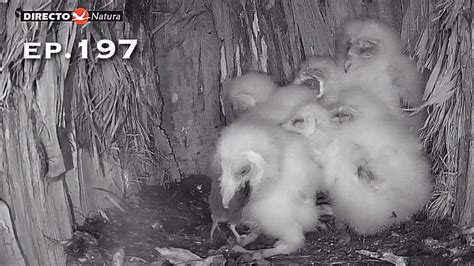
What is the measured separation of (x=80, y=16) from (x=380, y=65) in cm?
40

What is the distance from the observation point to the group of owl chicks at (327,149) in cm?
80

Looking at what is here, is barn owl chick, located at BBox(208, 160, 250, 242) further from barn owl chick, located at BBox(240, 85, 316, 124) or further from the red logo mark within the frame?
the red logo mark

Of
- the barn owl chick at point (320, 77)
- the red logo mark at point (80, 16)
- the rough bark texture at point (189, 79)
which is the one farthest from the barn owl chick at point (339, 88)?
the red logo mark at point (80, 16)

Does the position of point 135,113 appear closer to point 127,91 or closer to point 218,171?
point 127,91

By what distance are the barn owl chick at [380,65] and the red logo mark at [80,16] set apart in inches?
13.4

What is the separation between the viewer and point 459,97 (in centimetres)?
82

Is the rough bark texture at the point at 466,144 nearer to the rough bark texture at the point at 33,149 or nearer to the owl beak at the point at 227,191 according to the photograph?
the owl beak at the point at 227,191

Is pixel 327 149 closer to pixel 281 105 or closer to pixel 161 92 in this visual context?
pixel 281 105

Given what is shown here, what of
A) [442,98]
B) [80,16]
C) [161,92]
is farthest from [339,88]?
[80,16]

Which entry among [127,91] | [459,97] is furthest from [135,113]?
[459,97]

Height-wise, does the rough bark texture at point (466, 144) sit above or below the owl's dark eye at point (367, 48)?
below

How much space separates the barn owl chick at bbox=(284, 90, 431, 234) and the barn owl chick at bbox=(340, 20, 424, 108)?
0.02 meters

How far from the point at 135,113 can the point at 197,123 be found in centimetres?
8

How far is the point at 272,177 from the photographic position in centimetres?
80
